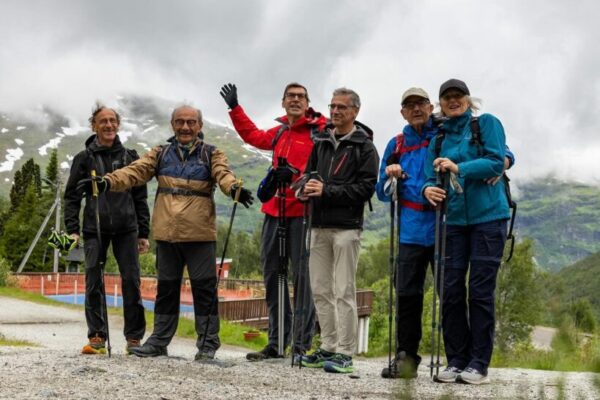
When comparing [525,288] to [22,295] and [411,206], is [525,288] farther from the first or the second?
[411,206]

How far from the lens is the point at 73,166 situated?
22.7 feet

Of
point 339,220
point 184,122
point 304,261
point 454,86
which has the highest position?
point 454,86

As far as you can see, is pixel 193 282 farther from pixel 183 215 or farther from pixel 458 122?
pixel 458 122

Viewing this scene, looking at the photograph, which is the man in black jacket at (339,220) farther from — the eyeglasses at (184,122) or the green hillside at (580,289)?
the green hillside at (580,289)

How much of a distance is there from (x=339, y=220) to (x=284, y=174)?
687 mm

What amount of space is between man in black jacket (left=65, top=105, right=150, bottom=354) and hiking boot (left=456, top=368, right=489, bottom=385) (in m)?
3.28

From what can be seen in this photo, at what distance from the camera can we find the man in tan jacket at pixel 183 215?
6.46 meters

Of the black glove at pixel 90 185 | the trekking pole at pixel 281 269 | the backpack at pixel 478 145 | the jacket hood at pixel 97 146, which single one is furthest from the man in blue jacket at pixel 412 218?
the jacket hood at pixel 97 146

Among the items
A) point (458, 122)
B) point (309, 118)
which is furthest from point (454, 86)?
point (309, 118)

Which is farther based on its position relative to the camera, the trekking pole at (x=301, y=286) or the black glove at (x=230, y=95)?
the black glove at (x=230, y=95)

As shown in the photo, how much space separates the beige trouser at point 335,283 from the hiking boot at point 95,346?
218 centimetres

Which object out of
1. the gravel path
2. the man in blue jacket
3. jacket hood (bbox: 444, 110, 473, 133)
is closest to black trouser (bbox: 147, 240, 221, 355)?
the gravel path

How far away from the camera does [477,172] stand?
5.26m

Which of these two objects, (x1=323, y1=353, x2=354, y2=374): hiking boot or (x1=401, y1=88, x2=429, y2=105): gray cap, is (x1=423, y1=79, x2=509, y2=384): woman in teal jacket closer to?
(x1=401, y1=88, x2=429, y2=105): gray cap
